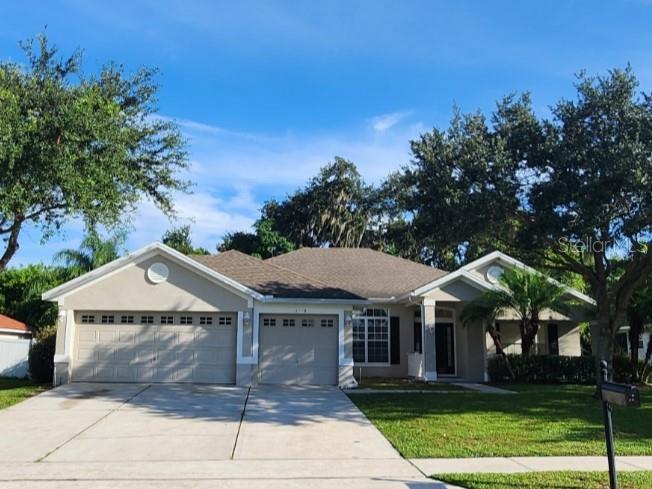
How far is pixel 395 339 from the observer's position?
23141 millimetres

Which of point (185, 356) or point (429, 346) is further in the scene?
point (429, 346)

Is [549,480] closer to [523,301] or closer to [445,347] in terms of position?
[523,301]

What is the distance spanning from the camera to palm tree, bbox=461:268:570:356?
20328 millimetres

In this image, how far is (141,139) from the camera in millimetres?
17859

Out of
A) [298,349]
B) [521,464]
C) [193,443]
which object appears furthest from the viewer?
[298,349]

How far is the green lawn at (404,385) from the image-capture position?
18.9 m

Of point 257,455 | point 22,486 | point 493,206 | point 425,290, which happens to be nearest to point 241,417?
point 257,455

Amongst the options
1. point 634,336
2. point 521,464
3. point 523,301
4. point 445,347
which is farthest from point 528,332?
point 521,464

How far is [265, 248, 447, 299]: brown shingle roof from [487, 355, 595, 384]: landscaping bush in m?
4.22

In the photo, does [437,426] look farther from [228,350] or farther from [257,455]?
[228,350]

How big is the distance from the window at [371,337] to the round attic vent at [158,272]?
721 cm

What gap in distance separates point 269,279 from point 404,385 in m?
5.66

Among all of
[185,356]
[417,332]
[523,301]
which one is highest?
[523,301]

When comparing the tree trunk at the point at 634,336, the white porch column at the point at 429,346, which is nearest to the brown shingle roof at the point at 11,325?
the white porch column at the point at 429,346
